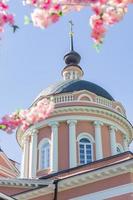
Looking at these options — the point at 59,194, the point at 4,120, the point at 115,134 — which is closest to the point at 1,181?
the point at 59,194

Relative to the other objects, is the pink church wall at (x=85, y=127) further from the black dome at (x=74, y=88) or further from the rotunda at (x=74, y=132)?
the black dome at (x=74, y=88)

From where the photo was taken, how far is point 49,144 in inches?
904

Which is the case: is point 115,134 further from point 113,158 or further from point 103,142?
point 113,158

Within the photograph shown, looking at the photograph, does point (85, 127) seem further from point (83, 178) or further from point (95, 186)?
point (95, 186)

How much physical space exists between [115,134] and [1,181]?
7.86m

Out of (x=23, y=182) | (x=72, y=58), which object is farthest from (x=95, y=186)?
(x=72, y=58)

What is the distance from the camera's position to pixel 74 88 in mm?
24766

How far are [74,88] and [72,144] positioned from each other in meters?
4.21

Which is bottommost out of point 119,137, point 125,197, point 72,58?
point 125,197

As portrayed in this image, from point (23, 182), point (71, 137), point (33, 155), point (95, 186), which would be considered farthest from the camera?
point (33, 155)

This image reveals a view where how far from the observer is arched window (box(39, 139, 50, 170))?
22392 mm

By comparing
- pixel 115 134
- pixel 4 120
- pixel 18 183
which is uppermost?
pixel 115 134

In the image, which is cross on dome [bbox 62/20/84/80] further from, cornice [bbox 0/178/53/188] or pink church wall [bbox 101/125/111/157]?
cornice [bbox 0/178/53/188]

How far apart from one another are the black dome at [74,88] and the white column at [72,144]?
264 cm
